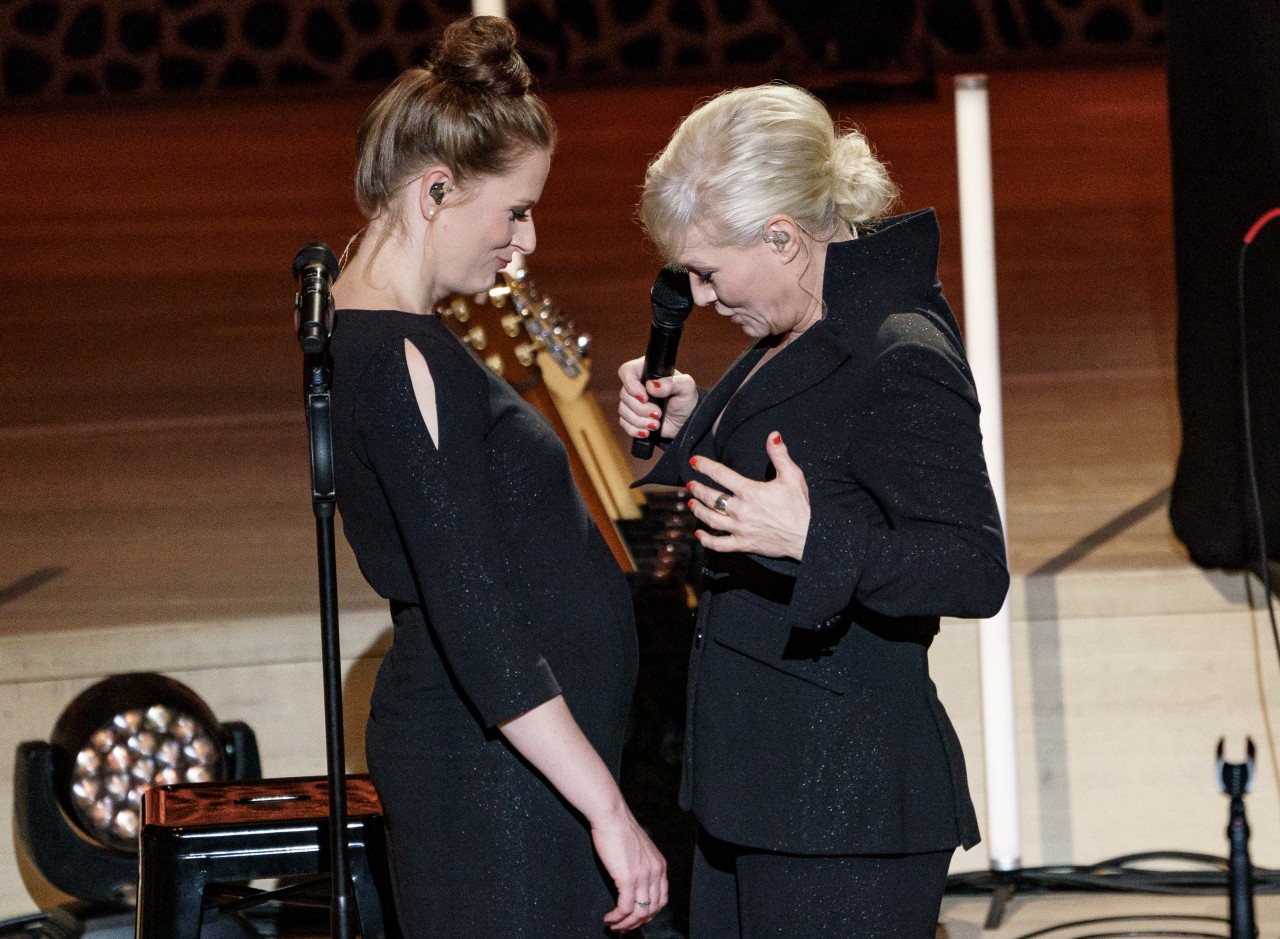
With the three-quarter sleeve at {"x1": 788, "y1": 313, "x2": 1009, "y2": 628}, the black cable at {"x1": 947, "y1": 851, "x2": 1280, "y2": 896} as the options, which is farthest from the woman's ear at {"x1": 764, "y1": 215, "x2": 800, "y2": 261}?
the black cable at {"x1": 947, "y1": 851, "x2": 1280, "y2": 896}

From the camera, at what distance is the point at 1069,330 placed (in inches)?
199

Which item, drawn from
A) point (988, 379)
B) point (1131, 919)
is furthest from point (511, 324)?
point (1131, 919)

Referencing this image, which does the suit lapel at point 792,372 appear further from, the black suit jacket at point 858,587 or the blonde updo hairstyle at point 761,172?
the blonde updo hairstyle at point 761,172

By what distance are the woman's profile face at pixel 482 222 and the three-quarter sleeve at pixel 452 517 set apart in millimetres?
128

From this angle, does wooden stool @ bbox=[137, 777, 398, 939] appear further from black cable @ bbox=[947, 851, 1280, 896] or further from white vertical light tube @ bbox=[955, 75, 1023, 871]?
black cable @ bbox=[947, 851, 1280, 896]

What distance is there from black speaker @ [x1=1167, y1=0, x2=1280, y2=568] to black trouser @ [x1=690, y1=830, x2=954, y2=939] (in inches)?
65.9

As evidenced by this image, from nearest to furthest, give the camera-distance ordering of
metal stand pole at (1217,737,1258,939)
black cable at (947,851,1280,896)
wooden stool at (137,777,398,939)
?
wooden stool at (137,777,398,939), metal stand pole at (1217,737,1258,939), black cable at (947,851,1280,896)

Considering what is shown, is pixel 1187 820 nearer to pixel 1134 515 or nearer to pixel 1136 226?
pixel 1134 515

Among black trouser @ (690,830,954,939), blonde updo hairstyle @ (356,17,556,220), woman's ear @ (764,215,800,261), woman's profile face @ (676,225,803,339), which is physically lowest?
black trouser @ (690,830,954,939)

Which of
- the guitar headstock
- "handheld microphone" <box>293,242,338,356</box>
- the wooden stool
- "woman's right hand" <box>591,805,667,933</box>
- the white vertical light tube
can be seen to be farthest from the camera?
the white vertical light tube

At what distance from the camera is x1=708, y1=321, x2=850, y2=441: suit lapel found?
164 centimetres

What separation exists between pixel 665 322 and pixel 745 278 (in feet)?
Result: 0.98

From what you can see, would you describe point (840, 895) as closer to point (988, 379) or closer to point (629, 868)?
point (629, 868)

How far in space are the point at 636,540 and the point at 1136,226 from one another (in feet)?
13.3
